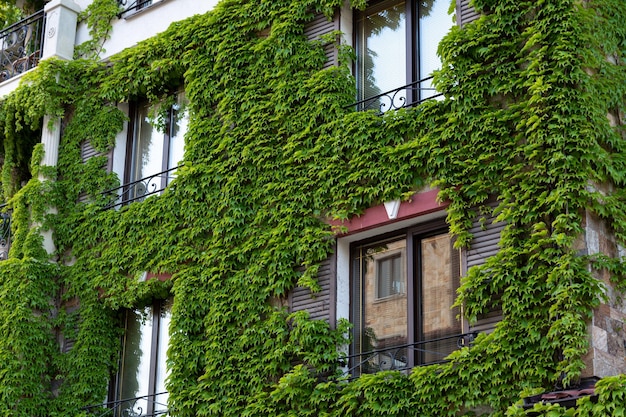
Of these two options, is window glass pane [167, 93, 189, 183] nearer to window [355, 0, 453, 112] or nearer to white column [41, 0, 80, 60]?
white column [41, 0, 80, 60]

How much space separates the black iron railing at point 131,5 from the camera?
873 inches

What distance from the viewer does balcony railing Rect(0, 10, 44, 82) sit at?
23.5m

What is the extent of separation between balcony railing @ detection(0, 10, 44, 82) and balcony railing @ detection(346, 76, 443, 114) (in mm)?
8294

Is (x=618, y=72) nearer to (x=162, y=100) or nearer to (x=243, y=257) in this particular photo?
(x=243, y=257)

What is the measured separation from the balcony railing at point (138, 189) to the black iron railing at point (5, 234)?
101 inches

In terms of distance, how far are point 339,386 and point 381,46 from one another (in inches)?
216

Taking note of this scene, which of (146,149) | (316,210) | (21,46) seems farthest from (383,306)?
(21,46)

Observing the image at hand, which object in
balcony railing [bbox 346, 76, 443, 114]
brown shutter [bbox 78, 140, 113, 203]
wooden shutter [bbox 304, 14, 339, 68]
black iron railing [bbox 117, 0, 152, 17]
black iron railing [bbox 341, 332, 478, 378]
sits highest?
black iron railing [bbox 117, 0, 152, 17]

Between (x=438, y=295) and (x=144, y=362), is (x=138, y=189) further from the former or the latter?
(x=438, y=295)

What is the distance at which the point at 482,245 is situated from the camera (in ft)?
50.8

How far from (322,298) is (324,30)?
14.7ft

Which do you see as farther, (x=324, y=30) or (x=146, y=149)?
(x=146, y=149)

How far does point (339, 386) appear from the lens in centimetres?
1612

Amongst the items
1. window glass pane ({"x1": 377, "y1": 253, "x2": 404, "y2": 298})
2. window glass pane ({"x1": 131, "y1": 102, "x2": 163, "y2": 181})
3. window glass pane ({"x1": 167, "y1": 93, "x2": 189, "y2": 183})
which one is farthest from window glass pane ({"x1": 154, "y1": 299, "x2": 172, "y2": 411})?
window glass pane ({"x1": 377, "y1": 253, "x2": 404, "y2": 298})
